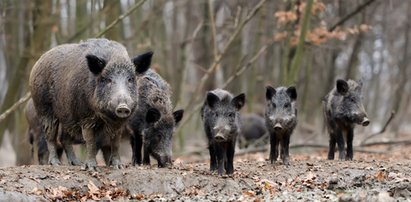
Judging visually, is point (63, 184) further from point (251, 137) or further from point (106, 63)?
point (251, 137)

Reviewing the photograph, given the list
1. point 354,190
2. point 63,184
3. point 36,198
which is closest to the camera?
point 36,198

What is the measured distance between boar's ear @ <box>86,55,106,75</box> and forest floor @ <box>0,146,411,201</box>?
1442 mm

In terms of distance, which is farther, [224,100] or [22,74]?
[22,74]

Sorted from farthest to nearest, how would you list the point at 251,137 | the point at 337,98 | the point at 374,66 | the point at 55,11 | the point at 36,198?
the point at 374,66 < the point at 251,137 < the point at 55,11 < the point at 337,98 < the point at 36,198

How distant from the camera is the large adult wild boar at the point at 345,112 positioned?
514 inches

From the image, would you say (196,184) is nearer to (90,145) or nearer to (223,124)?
(223,124)

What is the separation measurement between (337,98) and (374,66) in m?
30.8

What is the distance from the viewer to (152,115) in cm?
1182

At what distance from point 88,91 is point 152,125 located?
1596 millimetres

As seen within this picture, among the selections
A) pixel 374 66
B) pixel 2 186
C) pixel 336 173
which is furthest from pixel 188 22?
pixel 2 186

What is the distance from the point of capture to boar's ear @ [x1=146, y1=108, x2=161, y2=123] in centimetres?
1178

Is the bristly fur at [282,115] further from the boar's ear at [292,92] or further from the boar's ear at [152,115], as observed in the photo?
the boar's ear at [152,115]

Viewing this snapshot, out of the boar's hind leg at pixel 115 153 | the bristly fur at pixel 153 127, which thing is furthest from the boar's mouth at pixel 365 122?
the boar's hind leg at pixel 115 153

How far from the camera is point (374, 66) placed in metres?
43.1
